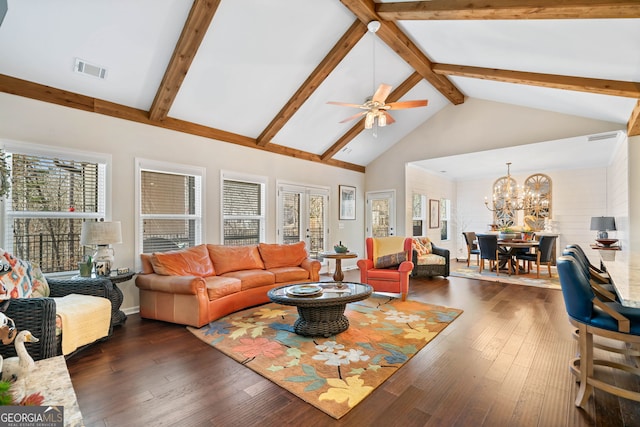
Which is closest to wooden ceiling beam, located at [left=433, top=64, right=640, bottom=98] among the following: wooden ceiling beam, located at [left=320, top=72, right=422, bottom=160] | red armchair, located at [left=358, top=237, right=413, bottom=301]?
wooden ceiling beam, located at [left=320, top=72, right=422, bottom=160]

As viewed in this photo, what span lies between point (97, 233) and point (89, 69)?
192 centimetres

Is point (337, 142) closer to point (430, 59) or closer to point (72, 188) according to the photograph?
point (430, 59)

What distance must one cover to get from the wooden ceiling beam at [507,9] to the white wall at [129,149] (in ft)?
10.7

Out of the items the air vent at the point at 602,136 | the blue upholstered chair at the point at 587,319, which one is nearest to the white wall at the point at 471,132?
A: the air vent at the point at 602,136

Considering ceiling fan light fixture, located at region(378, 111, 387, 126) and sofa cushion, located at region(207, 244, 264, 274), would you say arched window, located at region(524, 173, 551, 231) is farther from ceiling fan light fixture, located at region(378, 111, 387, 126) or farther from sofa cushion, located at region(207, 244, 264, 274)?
sofa cushion, located at region(207, 244, 264, 274)

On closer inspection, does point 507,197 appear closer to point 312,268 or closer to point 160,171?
point 312,268

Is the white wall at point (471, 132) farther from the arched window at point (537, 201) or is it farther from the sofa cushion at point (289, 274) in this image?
the arched window at point (537, 201)

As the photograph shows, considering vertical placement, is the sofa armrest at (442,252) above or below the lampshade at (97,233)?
below

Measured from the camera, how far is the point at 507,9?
9.40 feet

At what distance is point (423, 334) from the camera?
3305mm

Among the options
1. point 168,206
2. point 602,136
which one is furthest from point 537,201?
point 168,206

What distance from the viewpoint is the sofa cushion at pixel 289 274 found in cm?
467

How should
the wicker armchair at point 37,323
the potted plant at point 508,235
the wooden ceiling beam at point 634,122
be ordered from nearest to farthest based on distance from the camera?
the wicker armchair at point 37,323
the wooden ceiling beam at point 634,122
the potted plant at point 508,235

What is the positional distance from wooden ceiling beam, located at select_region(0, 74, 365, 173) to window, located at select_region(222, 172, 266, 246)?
Result: 683mm
